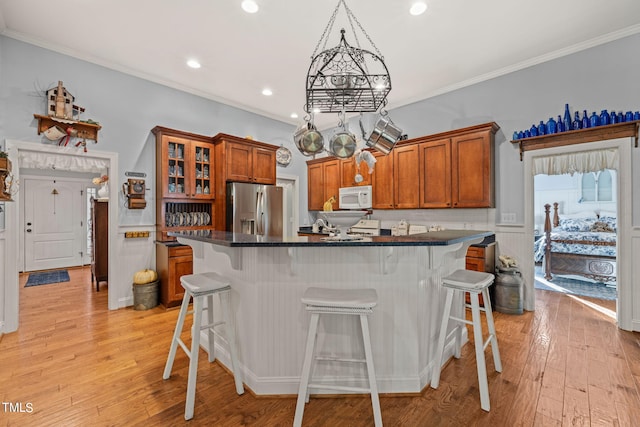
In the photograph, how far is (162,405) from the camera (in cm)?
180

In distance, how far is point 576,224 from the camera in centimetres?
584

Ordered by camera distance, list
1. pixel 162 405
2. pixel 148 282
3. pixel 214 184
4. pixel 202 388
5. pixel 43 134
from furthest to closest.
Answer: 1. pixel 214 184
2. pixel 148 282
3. pixel 43 134
4. pixel 202 388
5. pixel 162 405

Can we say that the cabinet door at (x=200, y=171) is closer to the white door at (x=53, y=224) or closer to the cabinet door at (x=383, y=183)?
the cabinet door at (x=383, y=183)

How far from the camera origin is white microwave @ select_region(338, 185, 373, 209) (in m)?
4.80

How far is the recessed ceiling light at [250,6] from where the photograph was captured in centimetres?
250

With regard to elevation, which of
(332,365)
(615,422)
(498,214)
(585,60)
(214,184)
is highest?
(585,60)

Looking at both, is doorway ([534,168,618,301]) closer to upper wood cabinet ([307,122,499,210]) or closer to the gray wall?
the gray wall

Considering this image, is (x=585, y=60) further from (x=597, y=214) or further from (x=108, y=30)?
(x=108, y=30)

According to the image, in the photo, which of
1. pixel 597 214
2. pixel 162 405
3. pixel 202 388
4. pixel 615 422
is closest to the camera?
pixel 615 422

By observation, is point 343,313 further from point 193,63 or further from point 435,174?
point 193,63

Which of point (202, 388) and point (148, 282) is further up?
point (148, 282)

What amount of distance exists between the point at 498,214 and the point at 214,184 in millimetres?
4027

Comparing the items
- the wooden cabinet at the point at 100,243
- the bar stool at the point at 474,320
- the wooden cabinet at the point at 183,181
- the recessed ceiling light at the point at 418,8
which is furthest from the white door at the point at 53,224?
the bar stool at the point at 474,320

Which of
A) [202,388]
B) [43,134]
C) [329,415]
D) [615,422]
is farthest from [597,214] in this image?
[43,134]
